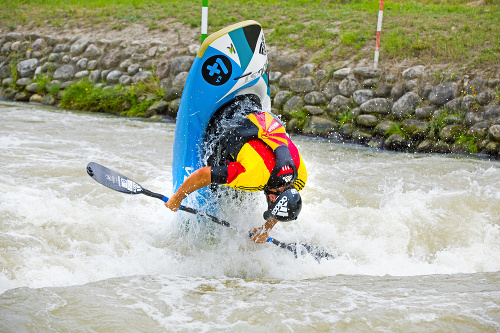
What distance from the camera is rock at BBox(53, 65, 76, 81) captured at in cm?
881

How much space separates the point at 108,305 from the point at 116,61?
7377 millimetres

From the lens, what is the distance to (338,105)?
657 cm

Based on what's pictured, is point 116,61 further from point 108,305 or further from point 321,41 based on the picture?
point 108,305

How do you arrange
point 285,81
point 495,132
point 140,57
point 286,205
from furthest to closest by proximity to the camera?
point 140,57, point 285,81, point 495,132, point 286,205

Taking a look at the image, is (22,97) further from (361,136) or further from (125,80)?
(361,136)

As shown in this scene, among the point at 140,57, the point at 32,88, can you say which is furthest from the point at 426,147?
the point at 32,88

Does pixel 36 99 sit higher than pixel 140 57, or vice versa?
pixel 140 57

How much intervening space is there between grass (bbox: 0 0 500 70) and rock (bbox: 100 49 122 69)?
106 cm

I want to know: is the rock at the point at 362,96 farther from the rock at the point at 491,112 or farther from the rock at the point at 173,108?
the rock at the point at 173,108

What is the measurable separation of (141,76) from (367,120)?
13.5 feet

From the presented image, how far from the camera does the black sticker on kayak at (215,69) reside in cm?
297

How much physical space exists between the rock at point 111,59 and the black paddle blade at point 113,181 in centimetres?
601

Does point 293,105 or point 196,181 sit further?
point 293,105

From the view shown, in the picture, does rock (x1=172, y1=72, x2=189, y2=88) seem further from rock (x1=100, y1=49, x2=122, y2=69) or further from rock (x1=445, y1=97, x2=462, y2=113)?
rock (x1=445, y1=97, x2=462, y2=113)
